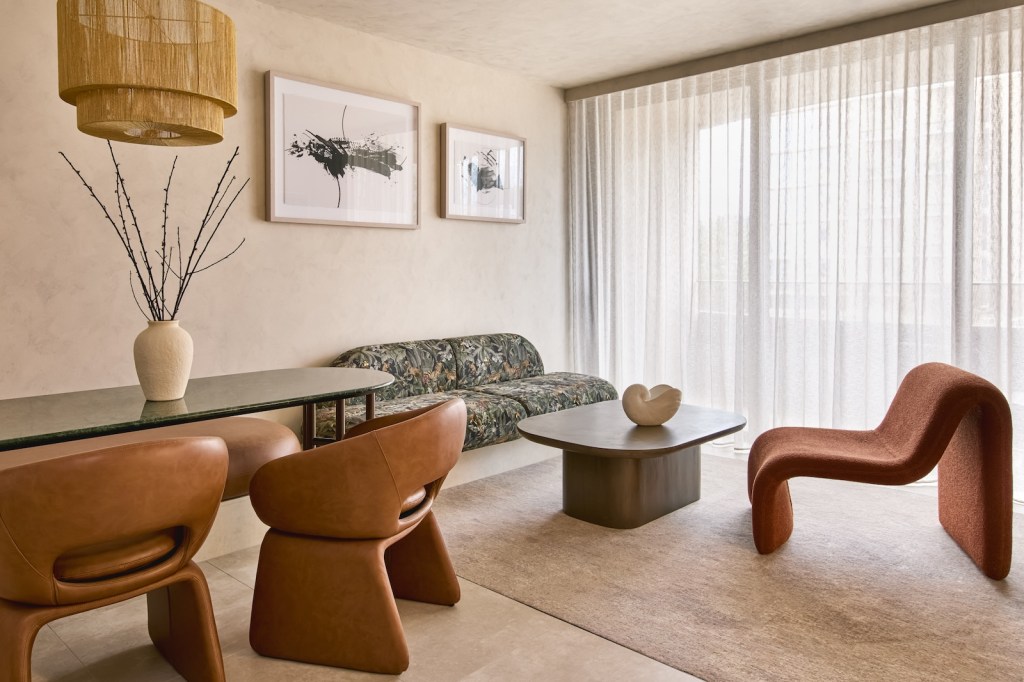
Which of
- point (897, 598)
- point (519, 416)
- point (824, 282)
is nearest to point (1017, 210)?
point (824, 282)

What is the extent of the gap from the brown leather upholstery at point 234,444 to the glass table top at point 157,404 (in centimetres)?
21

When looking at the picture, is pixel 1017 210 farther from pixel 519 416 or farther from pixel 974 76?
pixel 519 416

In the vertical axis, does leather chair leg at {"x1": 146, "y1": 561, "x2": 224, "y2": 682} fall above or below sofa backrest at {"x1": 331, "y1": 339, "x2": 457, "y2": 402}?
below

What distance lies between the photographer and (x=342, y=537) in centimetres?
222

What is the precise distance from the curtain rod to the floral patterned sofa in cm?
189

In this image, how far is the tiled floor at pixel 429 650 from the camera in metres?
2.21

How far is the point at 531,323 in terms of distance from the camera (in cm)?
537

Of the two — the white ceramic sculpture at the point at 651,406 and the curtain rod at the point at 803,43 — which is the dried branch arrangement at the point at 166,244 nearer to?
the white ceramic sculpture at the point at 651,406

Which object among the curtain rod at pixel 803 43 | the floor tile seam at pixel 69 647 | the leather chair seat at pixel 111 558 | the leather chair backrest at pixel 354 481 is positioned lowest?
the floor tile seam at pixel 69 647

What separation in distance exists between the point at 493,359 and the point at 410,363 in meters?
0.66

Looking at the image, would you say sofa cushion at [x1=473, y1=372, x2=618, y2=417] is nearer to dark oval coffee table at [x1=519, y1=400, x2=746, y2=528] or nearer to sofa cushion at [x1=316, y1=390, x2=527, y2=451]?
sofa cushion at [x1=316, y1=390, x2=527, y2=451]

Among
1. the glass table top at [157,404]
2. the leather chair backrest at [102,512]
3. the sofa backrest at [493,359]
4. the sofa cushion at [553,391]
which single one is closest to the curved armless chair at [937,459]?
the sofa cushion at [553,391]

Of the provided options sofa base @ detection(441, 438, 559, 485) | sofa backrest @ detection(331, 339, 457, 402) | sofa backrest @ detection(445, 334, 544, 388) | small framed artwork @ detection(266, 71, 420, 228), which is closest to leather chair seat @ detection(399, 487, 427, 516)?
sofa backrest @ detection(331, 339, 457, 402)

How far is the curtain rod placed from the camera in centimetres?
380
